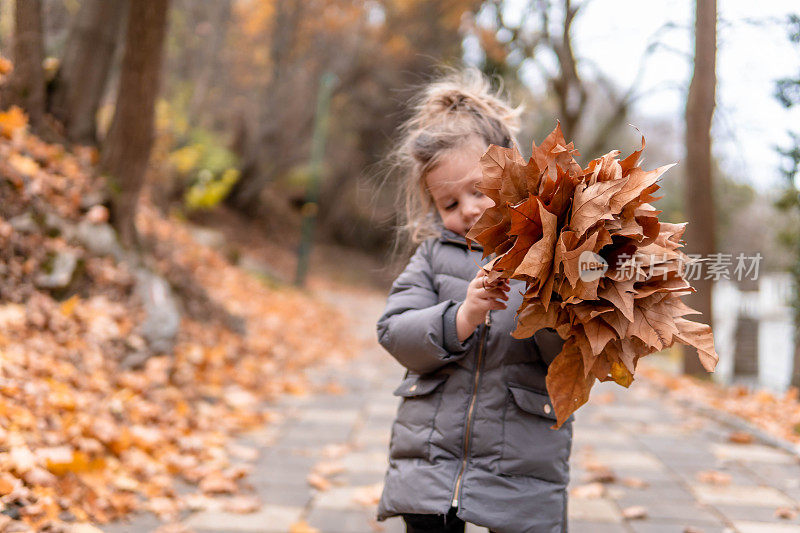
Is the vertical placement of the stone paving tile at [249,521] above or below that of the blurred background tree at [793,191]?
below

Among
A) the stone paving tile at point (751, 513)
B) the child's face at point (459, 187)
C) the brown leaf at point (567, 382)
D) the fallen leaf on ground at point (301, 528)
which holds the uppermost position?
the child's face at point (459, 187)

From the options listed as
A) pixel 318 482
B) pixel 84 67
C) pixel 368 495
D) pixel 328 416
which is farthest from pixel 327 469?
pixel 84 67

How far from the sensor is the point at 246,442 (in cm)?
414

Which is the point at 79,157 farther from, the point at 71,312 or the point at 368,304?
the point at 368,304

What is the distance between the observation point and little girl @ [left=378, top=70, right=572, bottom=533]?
6.07ft

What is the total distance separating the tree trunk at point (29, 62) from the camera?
512 cm

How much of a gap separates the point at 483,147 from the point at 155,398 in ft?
9.30

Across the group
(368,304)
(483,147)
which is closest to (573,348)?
(483,147)

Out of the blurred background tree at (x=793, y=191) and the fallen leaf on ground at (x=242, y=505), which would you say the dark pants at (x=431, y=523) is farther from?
the blurred background tree at (x=793, y=191)

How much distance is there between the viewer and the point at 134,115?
17.5ft

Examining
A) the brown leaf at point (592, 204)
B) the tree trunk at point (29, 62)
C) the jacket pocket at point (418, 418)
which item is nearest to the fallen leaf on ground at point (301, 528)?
the jacket pocket at point (418, 418)

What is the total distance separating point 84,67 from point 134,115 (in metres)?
1.00

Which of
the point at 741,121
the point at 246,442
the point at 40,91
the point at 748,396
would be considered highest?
the point at 741,121

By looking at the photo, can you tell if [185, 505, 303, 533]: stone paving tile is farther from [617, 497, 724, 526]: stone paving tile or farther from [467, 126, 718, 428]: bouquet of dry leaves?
[467, 126, 718, 428]: bouquet of dry leaves
